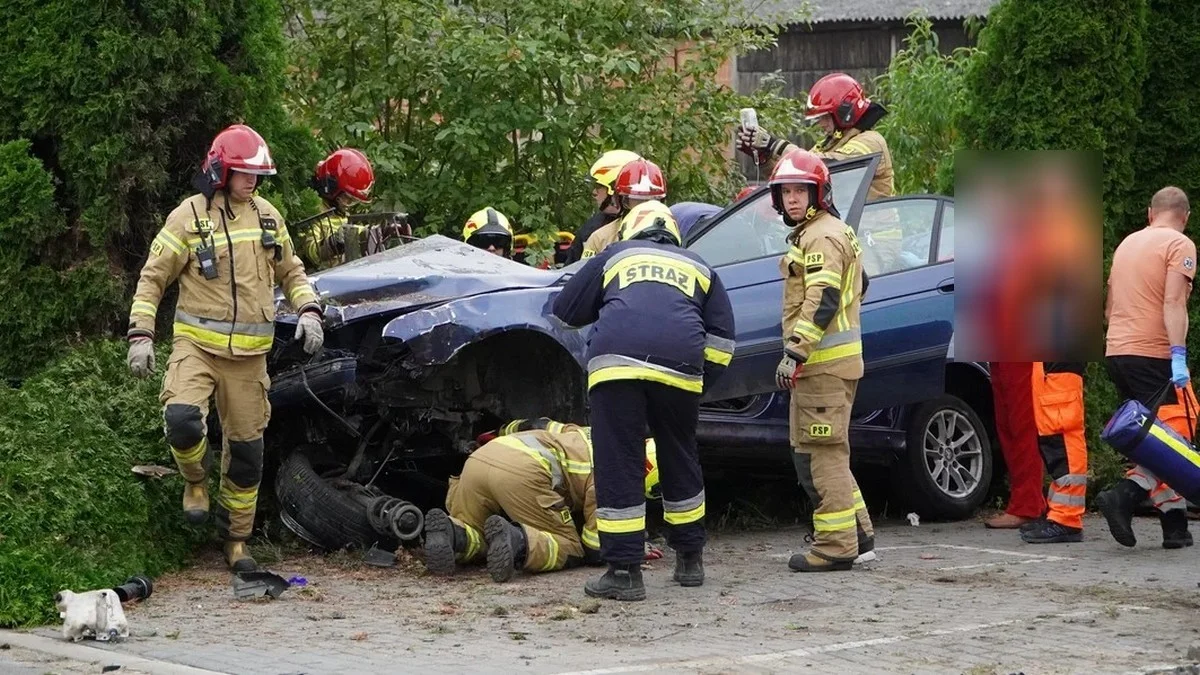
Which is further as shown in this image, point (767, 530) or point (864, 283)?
point (767, 530)

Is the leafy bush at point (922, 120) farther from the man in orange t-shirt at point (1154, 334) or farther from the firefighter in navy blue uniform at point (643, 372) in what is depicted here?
the firefighter in navy blue uniform at point (643, 372)

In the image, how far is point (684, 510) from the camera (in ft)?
23.9

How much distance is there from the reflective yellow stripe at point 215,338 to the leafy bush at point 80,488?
29.6 inches

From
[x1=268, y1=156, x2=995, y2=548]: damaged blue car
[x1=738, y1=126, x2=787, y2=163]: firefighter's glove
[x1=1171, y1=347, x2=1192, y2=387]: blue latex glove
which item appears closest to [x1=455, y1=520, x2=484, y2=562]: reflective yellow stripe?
[x1=268, y1=156, x2=995, y2=548]: damaged blue car

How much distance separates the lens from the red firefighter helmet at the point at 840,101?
9.38 m

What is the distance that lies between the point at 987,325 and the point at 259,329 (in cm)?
370

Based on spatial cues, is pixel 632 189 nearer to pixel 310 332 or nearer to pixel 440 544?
pixel 310 332

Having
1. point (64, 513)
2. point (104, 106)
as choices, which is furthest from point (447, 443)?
point (104, 106)

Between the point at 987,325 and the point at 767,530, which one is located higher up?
the point at 987,325

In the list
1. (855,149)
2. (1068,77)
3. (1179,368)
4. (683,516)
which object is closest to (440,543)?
(683,516)

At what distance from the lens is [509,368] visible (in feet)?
27.5

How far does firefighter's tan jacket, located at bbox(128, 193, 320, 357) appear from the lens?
746cm

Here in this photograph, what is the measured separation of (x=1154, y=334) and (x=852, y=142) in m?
1.93

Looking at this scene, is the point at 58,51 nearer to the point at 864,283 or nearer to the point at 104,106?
the point at 104,106
